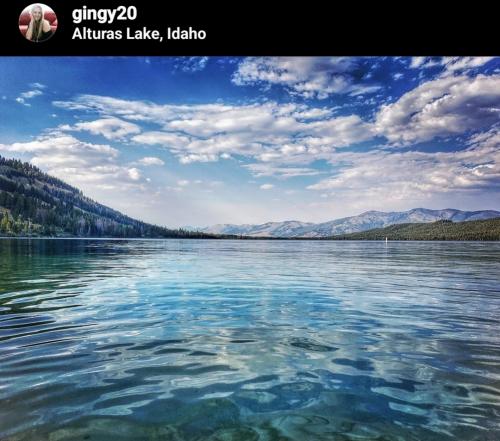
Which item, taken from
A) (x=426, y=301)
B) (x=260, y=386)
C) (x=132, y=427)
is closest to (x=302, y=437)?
(x=260, y=386)

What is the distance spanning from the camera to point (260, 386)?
8258 mm
